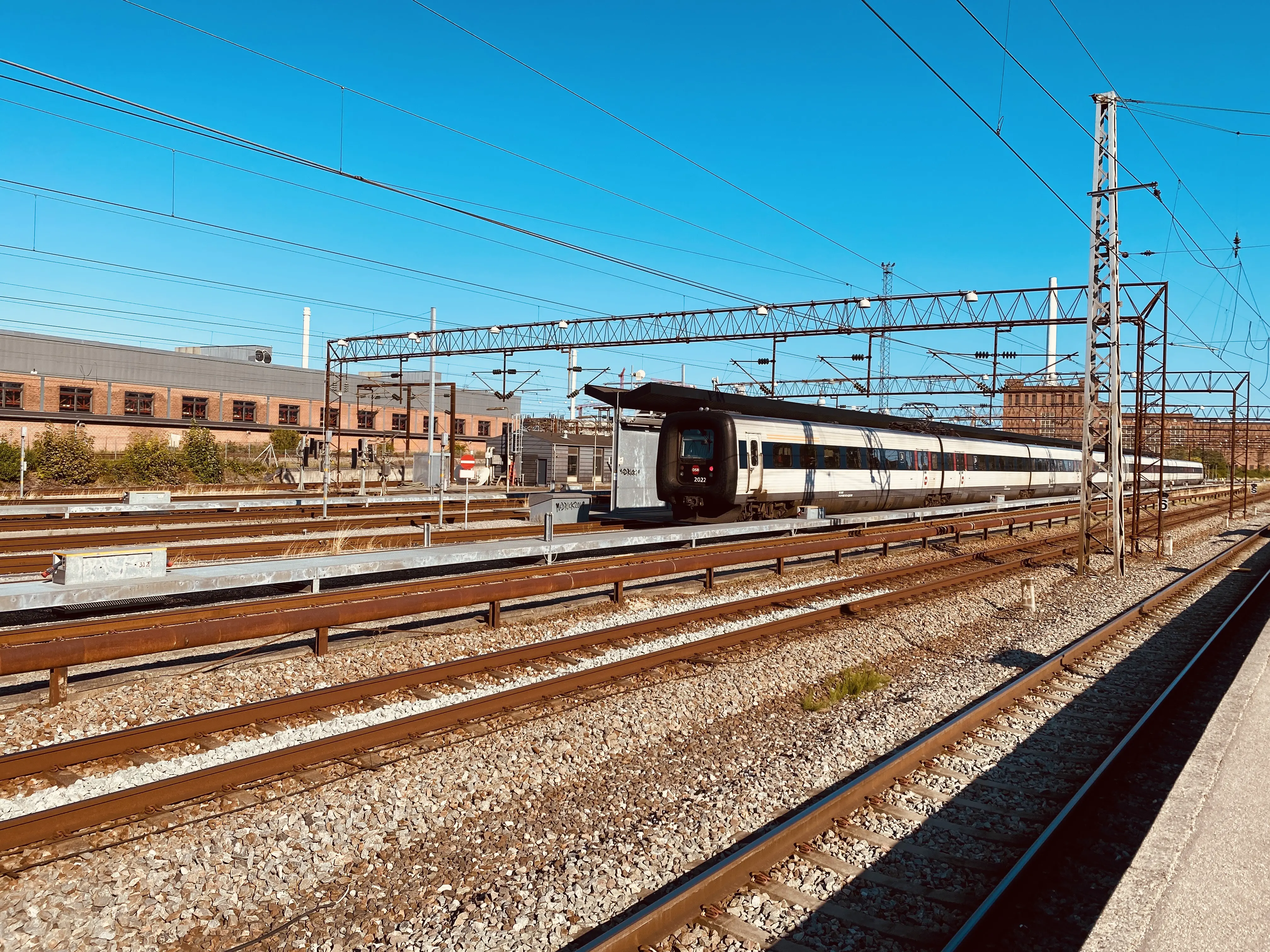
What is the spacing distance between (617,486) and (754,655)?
49.4 ft

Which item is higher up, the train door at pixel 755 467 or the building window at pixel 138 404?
the building window at pixel 138 404

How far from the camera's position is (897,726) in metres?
7.69

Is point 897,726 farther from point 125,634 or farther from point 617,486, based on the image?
point 617,486

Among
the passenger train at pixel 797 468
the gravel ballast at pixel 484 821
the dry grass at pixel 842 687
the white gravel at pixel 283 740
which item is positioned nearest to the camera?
the gravel ballast at pixel 484 821

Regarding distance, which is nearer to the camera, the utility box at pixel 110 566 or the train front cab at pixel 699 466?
the utility box at pixel 110 566

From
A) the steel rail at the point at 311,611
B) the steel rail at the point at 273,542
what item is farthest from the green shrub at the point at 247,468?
the steel rail at the point at 311,611

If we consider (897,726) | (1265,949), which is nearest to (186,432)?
(897,726)

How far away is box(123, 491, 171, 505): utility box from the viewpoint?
981 inches

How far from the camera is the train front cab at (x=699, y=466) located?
2016 cm

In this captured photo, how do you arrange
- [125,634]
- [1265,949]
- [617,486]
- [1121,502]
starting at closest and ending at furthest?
[1265,949] → [125,634] → [1121,502] → [617,486]

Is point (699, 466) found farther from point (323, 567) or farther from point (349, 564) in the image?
point (323, 567)

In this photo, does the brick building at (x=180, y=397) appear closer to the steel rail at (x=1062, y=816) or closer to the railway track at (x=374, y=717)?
the railway track at (x=374, y=717)

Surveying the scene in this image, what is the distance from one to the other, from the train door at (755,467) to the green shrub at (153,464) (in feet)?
99.8

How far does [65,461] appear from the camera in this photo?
3669 centimetres
